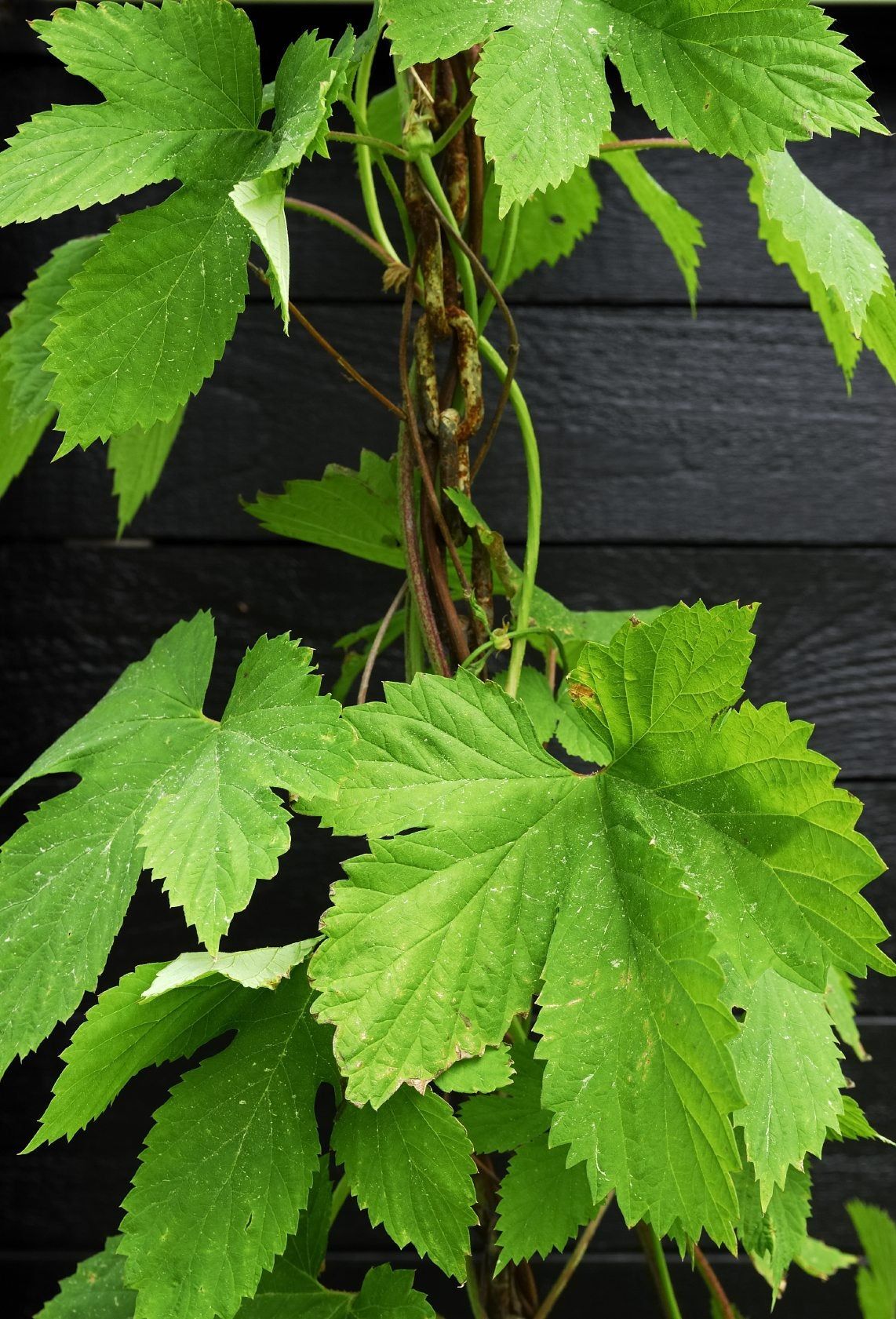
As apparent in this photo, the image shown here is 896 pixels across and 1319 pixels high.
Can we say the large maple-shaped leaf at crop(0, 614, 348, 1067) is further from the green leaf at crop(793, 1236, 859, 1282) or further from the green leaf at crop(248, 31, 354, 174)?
the green leaf at crop(793, 1236, 859, 1282)

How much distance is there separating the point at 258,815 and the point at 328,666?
1.63 ft

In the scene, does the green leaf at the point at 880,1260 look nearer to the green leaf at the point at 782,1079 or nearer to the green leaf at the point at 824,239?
the green leaf at the point at 782,1079

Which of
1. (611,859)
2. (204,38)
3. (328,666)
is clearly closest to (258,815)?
(611,859)

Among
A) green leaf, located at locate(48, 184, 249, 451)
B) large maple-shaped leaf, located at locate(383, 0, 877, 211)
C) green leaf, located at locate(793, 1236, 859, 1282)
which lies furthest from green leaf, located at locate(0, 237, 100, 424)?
green leaf, located at locate(793, 1236, 859, 1282)

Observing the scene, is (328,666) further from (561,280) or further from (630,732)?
(630,732)

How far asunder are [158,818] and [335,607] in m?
0.50

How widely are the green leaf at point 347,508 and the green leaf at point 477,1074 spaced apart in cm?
29

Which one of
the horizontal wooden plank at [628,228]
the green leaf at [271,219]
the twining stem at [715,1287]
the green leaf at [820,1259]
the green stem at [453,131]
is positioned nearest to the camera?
the green leaf at [271,219]

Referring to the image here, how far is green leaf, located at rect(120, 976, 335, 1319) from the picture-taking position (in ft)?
1.29

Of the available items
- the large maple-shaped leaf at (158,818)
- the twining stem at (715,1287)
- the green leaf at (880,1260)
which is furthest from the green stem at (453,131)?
the green leaf at (880,1260)

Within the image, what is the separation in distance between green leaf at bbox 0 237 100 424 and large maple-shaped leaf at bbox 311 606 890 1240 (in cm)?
27

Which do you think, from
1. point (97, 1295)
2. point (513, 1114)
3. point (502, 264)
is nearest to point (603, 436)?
point (502, 264)

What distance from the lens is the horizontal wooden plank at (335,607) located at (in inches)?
34.4

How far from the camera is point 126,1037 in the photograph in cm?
41
